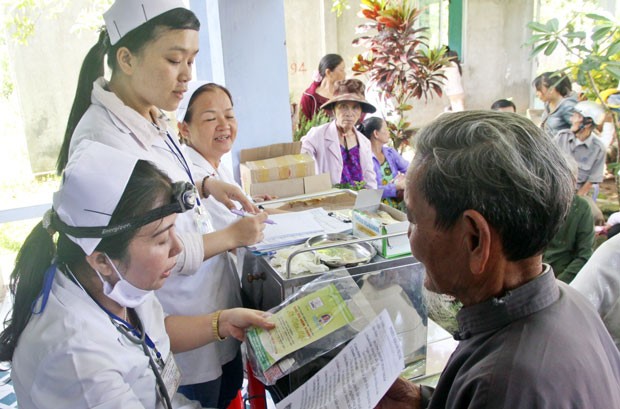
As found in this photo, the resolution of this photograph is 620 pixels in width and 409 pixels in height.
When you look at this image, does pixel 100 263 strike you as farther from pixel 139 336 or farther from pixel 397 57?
pixel 397 57

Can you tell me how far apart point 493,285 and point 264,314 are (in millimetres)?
711

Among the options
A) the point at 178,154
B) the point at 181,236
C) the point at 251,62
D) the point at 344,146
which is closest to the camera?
the point at 181,236

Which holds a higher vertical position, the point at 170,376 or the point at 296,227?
the point at 296,227

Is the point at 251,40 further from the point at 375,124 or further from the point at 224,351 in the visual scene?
the point at 224,351

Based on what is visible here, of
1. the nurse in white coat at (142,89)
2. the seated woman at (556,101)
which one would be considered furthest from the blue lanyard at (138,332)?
the seated woman at (556,101)

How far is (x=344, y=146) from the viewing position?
13.0 feet

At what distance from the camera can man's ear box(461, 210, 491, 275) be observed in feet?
2.79

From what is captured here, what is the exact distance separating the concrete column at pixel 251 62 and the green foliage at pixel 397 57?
1.91 m

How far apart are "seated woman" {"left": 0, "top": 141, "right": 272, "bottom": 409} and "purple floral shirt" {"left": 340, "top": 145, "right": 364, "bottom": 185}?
2725 mm

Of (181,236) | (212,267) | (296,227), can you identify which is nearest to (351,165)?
(296,227)

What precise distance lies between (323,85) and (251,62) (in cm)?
160

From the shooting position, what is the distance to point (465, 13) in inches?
366

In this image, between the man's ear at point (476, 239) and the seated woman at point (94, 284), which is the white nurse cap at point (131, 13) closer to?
the seated woman at point (94, 284)

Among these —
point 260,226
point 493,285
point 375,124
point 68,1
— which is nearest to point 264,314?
point 260,226
